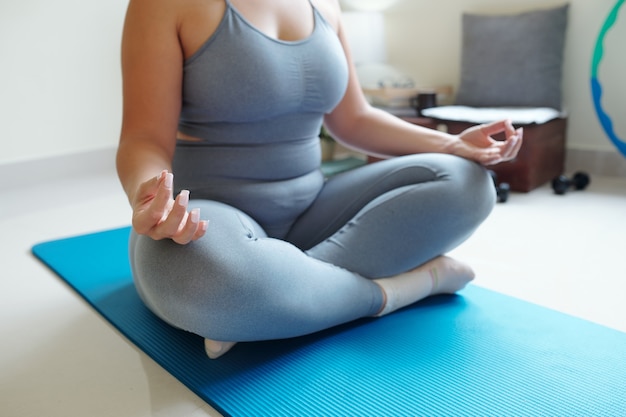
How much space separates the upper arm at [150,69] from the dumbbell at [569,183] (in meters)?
1.71

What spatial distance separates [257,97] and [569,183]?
1622 millimetres

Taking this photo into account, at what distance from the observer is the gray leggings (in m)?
1.02

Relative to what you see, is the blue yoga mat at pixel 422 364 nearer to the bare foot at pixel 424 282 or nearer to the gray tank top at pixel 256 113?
the bare foot at pixel 424 282

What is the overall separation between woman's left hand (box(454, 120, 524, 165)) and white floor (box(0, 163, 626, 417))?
Result: 13.7 inches

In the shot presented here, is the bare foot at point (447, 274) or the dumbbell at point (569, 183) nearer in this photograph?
the bare foot at point (447, 274)

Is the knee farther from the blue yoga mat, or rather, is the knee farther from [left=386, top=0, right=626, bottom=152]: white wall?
[left=386, top=0, right=626, bottom=152]: white wall

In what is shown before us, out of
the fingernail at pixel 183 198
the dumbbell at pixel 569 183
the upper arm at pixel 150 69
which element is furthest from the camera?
the dumbbell at pixel 569 183

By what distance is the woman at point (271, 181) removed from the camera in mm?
1045

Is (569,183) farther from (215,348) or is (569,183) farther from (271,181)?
(215,348)

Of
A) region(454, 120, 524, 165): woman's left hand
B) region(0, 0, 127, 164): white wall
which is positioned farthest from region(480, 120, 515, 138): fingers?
region(0, 0, 127, 164): white wall

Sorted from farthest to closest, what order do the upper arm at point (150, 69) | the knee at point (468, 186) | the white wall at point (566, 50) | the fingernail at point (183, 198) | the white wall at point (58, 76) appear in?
the white wall at point (58, 76) < the white wall at point (566, 50) < the knee at point (468, 186) < the upper arm at point (150, 69) < the fingernail at point (183, 198)

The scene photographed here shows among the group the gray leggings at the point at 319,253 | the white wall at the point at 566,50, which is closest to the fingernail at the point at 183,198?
the gray leggings at the point at 319,253

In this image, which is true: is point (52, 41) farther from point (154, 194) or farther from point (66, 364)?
point (154, 194)

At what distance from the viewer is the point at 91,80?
3.07m
